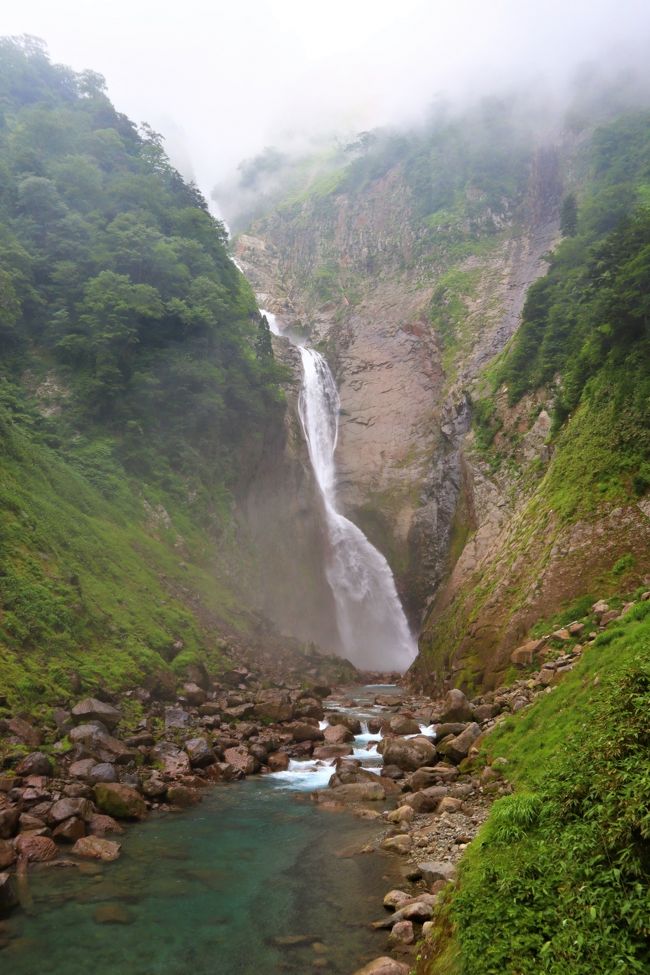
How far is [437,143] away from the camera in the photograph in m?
78.9

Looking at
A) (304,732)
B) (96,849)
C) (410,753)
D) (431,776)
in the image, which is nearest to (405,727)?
(410,753)

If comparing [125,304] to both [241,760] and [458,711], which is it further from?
[458,711]

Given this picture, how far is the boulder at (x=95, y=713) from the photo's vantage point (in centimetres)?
1423

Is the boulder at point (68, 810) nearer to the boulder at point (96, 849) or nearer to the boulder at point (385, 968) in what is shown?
the boulder at point (96, 849)

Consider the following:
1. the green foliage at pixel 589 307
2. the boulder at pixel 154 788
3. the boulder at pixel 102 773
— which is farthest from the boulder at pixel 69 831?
the green foliage at pixel 589 307

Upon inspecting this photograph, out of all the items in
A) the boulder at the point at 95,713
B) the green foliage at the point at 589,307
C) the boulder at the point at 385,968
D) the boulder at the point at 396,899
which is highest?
the green foliage at the point at 589,307

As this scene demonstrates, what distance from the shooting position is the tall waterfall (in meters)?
40.0

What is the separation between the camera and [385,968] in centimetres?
664

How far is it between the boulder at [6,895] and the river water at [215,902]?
217 mm

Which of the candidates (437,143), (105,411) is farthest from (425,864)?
(437,143)

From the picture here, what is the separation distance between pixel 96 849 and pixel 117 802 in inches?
58.8

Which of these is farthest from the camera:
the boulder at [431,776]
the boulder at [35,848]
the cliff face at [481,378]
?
the cliff face at [481,378]

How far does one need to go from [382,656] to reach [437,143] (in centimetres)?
6837

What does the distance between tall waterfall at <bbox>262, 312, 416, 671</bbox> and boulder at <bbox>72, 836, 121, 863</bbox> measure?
29.9 meters
